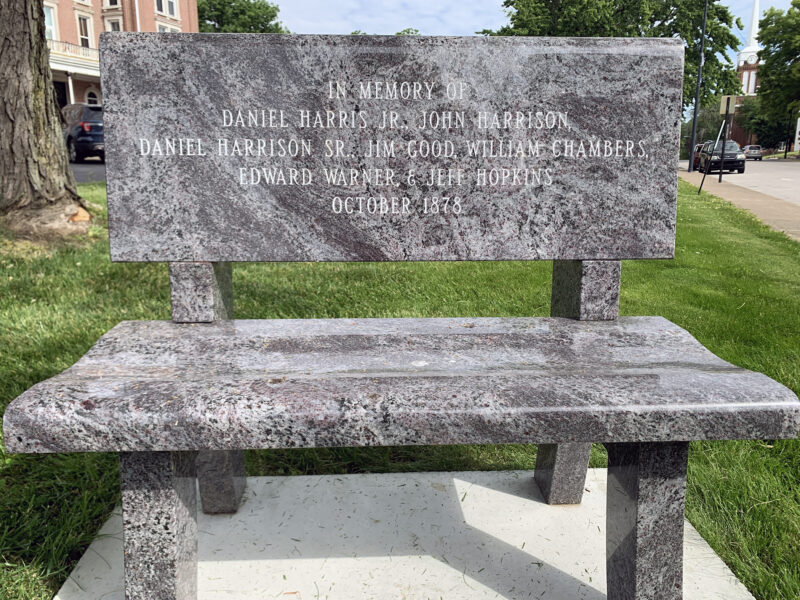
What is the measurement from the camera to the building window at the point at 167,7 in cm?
3600

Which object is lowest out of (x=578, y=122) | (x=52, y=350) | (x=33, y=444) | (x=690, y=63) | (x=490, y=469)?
(x=490, y=469)

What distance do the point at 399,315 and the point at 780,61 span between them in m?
46.4

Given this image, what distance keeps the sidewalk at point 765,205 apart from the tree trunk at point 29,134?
7470mm

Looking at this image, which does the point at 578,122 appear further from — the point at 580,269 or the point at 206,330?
the point at 206,330

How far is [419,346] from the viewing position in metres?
2.07

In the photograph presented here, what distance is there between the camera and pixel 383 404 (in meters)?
1.59

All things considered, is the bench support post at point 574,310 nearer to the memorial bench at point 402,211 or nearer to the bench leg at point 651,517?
the memorial bench at point 402,211

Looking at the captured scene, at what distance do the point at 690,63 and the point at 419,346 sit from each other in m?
33.6

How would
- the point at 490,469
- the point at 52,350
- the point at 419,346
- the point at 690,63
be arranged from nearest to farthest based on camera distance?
the point at 419,346 < the point at 490,469 < the point at 52,350 < the point at 690,63

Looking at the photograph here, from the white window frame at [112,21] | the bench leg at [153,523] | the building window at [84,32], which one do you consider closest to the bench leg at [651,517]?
the bench leg at [153,523]

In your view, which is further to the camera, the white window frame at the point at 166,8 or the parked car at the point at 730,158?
the white window frame at the point at 166,8

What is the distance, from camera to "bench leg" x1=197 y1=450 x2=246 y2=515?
241 cm

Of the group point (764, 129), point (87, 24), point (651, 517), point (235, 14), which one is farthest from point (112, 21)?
point (764, 129)

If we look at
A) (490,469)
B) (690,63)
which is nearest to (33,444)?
(490,469)
